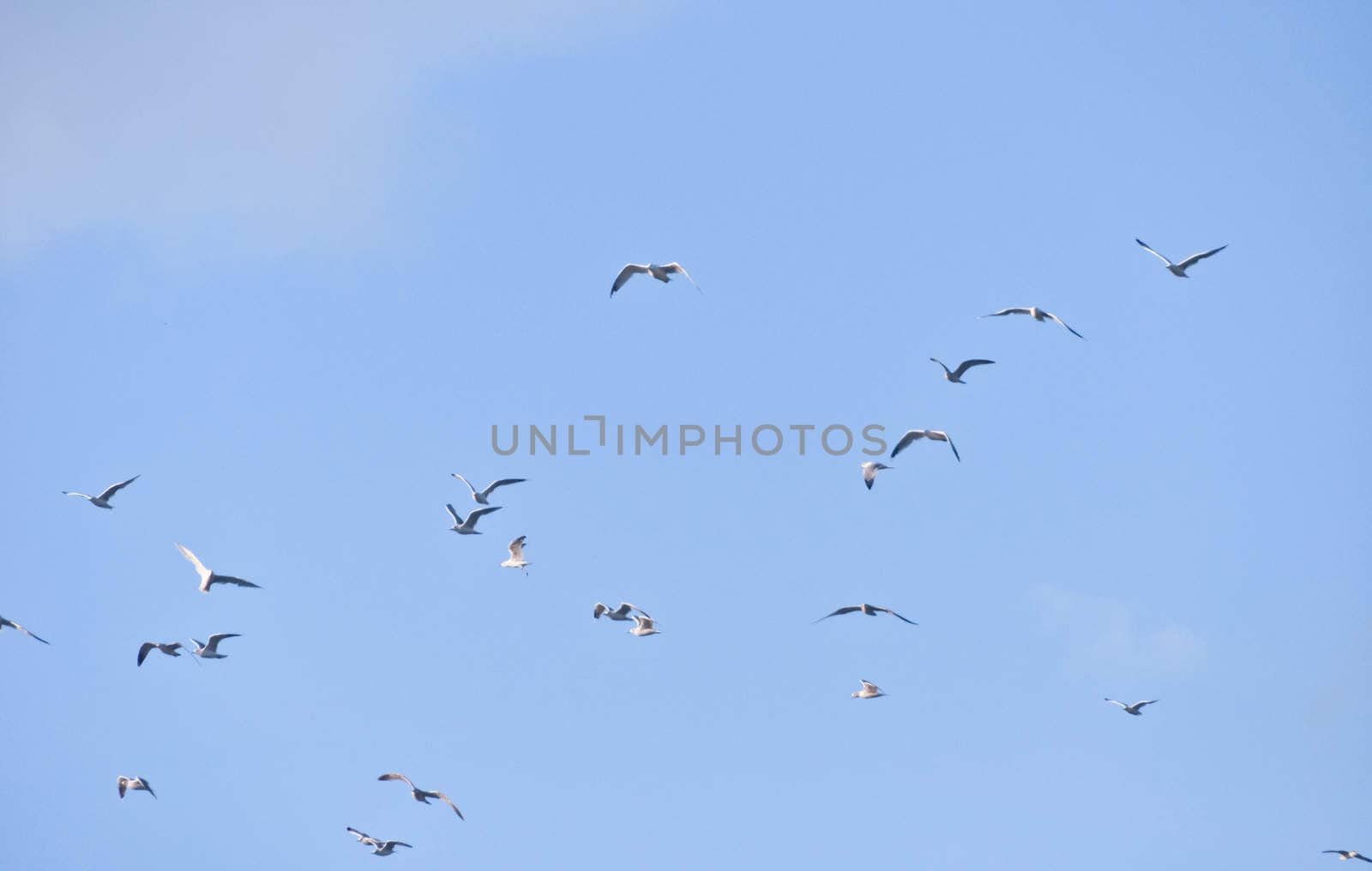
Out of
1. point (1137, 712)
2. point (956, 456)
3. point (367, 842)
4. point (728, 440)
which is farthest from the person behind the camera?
point (728, 440)

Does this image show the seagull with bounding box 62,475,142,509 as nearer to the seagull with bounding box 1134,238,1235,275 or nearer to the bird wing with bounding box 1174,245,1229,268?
the bird wing with bounding box 1174,245,1229,268

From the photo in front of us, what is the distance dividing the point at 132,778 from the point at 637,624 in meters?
16.9

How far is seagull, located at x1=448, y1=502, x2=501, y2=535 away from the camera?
5438cm

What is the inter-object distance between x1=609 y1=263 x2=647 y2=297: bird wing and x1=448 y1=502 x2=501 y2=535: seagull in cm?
866

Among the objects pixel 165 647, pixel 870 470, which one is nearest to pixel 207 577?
pixel 165 647

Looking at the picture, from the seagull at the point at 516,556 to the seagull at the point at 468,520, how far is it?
4.95 feet

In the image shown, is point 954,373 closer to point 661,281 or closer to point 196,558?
point 661,281

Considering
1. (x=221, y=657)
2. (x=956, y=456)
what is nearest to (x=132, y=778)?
(x=221, y=657)

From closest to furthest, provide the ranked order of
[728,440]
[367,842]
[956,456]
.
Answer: [956,456]
[367,842]
[728,440]

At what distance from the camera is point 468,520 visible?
180ft

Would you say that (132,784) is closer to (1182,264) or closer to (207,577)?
(207,577)

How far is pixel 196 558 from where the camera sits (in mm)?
49469

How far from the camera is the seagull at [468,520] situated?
2141 inches

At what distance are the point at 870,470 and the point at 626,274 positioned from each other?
9035 millimetres
